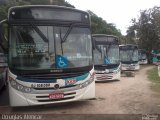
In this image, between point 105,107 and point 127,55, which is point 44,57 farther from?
point 127,55

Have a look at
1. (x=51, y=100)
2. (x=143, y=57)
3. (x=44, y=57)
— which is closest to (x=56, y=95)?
(x=51, y=100)

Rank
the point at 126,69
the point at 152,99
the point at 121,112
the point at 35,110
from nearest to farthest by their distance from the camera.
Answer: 1. the point at 121,112
2. the point at 35,110
3. the point at 152,99
4. the point at 126,69

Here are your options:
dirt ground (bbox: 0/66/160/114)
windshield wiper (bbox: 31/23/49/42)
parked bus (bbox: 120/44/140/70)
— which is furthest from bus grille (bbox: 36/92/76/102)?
parked bus (bbox: 120/44/140/70)

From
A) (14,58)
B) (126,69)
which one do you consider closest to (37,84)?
(14,58)

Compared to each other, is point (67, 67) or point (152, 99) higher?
point (67, 67)

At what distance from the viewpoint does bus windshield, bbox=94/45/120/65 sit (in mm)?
18344

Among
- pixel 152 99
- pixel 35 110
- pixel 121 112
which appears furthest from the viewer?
pixel 152 99

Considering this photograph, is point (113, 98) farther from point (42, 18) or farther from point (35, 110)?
point (42, 18)

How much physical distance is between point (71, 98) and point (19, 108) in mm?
1765

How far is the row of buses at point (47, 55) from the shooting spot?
9.29 metres

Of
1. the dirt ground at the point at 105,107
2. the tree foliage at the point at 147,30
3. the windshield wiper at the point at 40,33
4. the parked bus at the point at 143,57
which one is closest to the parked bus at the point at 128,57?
the parked bus at the point at 143,57

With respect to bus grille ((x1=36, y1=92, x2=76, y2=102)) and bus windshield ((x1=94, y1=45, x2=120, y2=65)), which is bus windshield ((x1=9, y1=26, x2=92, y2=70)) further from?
bus windshield ((x1=94, y1=45, x2=120, y2=65))

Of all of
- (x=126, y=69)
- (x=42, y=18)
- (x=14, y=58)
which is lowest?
(x=126, y=69)

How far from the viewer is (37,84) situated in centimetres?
924
